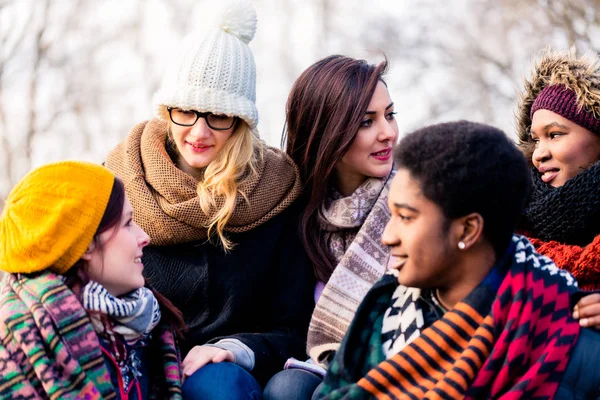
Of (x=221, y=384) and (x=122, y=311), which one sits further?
(x=221, y=384)

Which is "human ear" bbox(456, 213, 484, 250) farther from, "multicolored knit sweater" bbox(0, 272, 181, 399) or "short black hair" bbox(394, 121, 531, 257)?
"multicolored knit sweater" bbox(0, 272, 181, 399)

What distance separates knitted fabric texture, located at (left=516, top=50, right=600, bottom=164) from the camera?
10.1 ft

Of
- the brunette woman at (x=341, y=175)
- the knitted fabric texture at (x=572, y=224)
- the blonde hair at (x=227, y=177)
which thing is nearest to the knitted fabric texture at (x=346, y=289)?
the brunette woman at (x=341, y=175)

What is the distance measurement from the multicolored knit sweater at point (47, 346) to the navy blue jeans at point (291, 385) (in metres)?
0.55

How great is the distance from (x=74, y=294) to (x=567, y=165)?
5.59 feet

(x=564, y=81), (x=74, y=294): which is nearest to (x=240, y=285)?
(x=74, y=294)

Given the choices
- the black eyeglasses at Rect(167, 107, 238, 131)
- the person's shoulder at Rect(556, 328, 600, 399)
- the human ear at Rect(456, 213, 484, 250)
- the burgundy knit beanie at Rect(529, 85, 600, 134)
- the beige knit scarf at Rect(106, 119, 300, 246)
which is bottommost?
the beige knit scarf at Rect(106, 119, 300, 246)

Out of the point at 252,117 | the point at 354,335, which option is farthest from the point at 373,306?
the point at 252,117

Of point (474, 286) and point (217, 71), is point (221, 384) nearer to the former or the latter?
point (474, 286)

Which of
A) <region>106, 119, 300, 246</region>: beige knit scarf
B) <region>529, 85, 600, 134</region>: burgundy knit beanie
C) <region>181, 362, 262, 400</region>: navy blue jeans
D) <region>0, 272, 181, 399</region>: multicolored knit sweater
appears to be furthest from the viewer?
<region>106, 119, 300, 246</region>: beige knit scarf

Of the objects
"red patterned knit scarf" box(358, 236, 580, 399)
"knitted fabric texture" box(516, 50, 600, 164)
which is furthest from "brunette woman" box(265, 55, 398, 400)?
"red patterned knit scarf" box(358, 236, 580, 399)

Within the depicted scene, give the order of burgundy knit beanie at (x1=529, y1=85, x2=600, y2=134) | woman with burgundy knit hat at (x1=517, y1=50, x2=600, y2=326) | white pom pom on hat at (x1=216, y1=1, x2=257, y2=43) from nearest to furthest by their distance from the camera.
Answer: woman with burgundy knit hat at (x1=517, y1=50, x2=600, y2=326) → burgundy knit beanie at (x1=529, y1=85, x2=600, y2=134) → white pom pom on hat at (x1=216, y1=1, x2=257, y2=43)

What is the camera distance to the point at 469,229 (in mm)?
2363

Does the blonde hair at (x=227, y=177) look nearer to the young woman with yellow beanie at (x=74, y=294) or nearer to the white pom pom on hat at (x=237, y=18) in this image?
the white pom pom on hat at (x=237, y=18)
